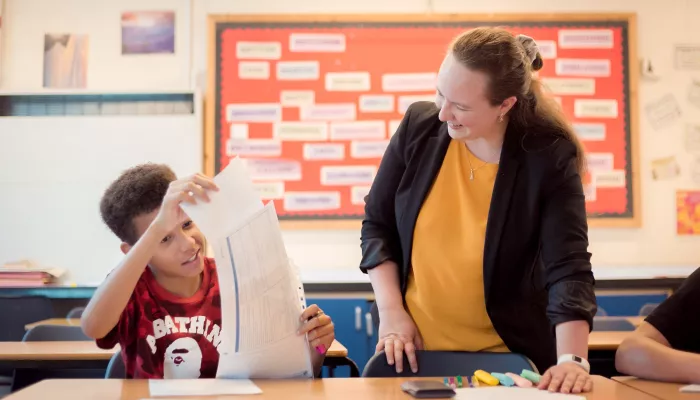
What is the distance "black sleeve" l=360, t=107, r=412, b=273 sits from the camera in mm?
1641

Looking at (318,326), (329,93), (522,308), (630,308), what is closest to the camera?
(318,326)

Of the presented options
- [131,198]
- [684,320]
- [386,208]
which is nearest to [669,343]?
[684,320]

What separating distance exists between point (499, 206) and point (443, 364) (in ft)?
1.13

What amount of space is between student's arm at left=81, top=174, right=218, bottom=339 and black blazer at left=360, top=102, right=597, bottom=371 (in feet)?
1.63

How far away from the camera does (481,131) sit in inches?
60.0

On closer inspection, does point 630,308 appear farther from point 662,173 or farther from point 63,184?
point 63,184

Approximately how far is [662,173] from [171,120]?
2804 mm

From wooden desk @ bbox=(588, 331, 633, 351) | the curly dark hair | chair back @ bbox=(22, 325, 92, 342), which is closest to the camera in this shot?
the curly dark hair

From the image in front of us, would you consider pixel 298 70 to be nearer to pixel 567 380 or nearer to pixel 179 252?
pixel 179 252

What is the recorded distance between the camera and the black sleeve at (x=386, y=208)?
164 cm

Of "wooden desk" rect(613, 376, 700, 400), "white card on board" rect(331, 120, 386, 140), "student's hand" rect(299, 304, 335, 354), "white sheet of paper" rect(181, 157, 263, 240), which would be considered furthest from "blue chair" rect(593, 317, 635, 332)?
"white sheet of paper" rect(181, 157, 263, 240)

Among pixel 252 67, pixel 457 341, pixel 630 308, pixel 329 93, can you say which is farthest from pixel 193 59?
pixel 457 341

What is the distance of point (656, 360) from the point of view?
134cm

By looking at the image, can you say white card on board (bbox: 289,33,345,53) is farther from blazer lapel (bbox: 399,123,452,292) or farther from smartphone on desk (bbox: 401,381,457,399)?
smartphone on desk (bbox: 401,381,457,399)
